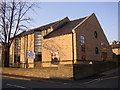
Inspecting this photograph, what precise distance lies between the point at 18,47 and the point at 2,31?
1251 centimetres

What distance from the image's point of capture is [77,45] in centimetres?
2516

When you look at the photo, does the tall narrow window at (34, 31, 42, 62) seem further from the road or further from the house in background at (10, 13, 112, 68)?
the road

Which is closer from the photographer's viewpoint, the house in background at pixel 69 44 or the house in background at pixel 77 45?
the house in background at pixel 77 45

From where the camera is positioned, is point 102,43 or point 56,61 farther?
point 102,43

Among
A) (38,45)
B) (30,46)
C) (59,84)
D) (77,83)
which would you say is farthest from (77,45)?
(30,46)

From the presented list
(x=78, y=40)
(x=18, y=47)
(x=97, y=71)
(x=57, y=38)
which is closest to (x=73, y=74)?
(x=97, y=71)

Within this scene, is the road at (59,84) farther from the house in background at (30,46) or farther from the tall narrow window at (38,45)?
the tall narrow window at (38,45)

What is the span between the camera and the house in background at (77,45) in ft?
82.3

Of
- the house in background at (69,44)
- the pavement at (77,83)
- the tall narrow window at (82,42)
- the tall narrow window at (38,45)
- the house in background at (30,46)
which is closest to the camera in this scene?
the pavement at (77,83)

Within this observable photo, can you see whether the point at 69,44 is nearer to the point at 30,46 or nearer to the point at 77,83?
the point at 77,83

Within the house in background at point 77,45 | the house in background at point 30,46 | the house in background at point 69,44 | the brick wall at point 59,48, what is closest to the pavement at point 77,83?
the house in background at point 69,44

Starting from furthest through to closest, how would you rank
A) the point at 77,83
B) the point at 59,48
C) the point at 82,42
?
the point at 59,48
the point at 82,42
the point at 77,83

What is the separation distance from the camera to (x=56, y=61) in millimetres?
26734

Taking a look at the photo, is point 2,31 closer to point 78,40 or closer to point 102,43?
point 78,40
